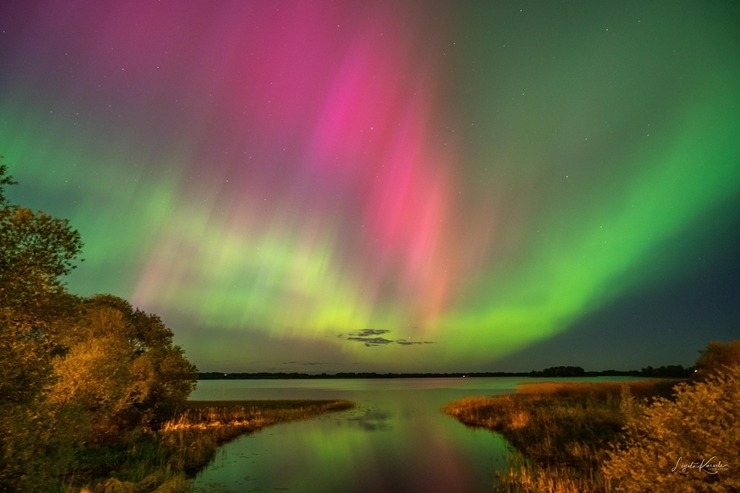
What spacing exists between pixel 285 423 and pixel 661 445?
52424 mm

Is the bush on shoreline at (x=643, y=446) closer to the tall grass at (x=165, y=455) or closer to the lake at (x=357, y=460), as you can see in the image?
the lake at (x=357, y=460)

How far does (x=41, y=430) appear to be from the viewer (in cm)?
1627

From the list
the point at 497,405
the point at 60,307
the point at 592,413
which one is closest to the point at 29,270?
the point at 60,307
